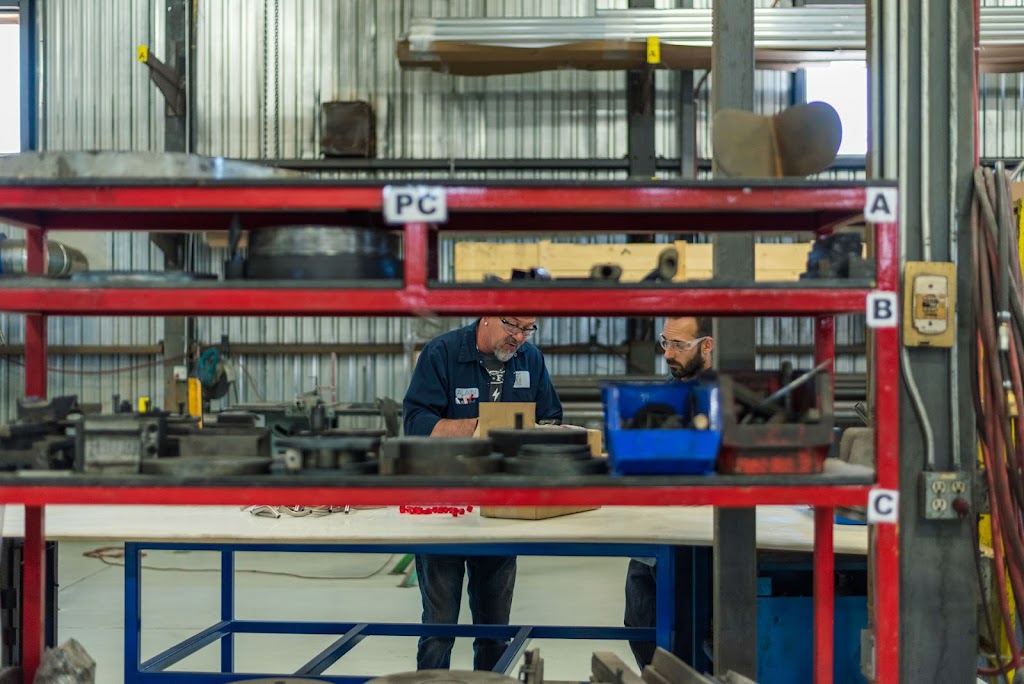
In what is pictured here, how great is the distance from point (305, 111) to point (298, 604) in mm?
4118

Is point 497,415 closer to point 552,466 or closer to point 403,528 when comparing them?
point 403,528

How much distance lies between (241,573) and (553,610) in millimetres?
2530

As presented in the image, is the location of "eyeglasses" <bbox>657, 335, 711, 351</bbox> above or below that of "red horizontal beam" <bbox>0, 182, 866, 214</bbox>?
below

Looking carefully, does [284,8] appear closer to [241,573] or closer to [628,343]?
[628,343]

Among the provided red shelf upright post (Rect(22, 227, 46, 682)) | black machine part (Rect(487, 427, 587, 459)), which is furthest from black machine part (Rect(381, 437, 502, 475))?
red shelf upright post (Rect(22, 227, 46, 682))

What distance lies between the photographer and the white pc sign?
2102 millimetres

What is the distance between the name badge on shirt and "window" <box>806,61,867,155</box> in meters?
4.75

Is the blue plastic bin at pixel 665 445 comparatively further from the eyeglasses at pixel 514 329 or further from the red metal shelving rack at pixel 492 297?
the eyeglasses at pixel 514 329

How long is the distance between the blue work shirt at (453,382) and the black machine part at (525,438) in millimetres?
1399

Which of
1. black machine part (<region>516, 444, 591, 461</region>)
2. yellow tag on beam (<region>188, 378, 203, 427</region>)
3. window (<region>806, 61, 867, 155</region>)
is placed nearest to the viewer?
black machine part (<region>516, 444, 591, 461</region>)

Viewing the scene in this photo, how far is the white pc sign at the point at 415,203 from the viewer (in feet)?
6.89

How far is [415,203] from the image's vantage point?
2.11 meters

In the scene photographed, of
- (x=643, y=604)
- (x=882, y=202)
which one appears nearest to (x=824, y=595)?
(x=882, y=202)

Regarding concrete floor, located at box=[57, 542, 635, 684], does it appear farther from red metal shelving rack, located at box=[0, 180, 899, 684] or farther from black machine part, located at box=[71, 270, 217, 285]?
black machine part, located at box=[71, 270, 217, 285]
